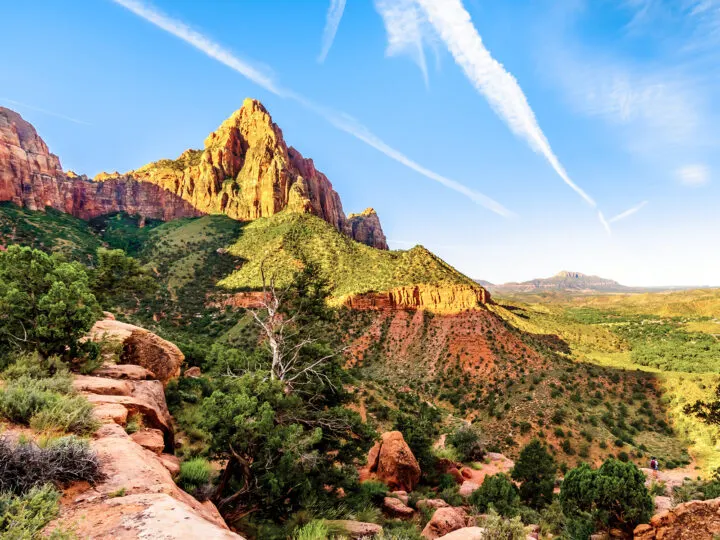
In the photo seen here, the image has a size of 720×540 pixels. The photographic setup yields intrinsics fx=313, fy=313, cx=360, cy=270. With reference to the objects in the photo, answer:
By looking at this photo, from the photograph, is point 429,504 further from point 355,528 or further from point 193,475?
point 193,475

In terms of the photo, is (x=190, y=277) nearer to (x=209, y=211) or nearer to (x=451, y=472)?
(x=209, y=211)

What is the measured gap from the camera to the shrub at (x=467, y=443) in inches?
961

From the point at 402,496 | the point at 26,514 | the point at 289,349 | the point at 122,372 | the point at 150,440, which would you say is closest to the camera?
the point at 26,514

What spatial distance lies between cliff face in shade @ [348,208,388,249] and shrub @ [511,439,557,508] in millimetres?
127549

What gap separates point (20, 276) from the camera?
1144 centimetres

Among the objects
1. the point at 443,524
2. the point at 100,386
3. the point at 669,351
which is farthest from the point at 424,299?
the point at 100,386

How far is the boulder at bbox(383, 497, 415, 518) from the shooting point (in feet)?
42.1

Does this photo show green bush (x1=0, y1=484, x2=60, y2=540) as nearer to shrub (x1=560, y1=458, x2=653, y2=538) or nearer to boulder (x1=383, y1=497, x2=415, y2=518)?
boulder (x1=383, y1=497, x2=415, y2=518)

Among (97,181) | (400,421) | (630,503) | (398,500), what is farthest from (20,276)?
(97,181)

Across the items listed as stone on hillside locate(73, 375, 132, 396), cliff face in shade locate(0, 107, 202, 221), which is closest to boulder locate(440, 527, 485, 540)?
stone on hillside locate(73, 375, 132, 396)

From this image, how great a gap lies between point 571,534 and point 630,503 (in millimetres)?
2595

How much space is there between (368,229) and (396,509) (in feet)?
494

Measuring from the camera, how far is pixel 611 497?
41.1 ft

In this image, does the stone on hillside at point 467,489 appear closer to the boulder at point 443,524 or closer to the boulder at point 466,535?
the boulder at point 443,524
